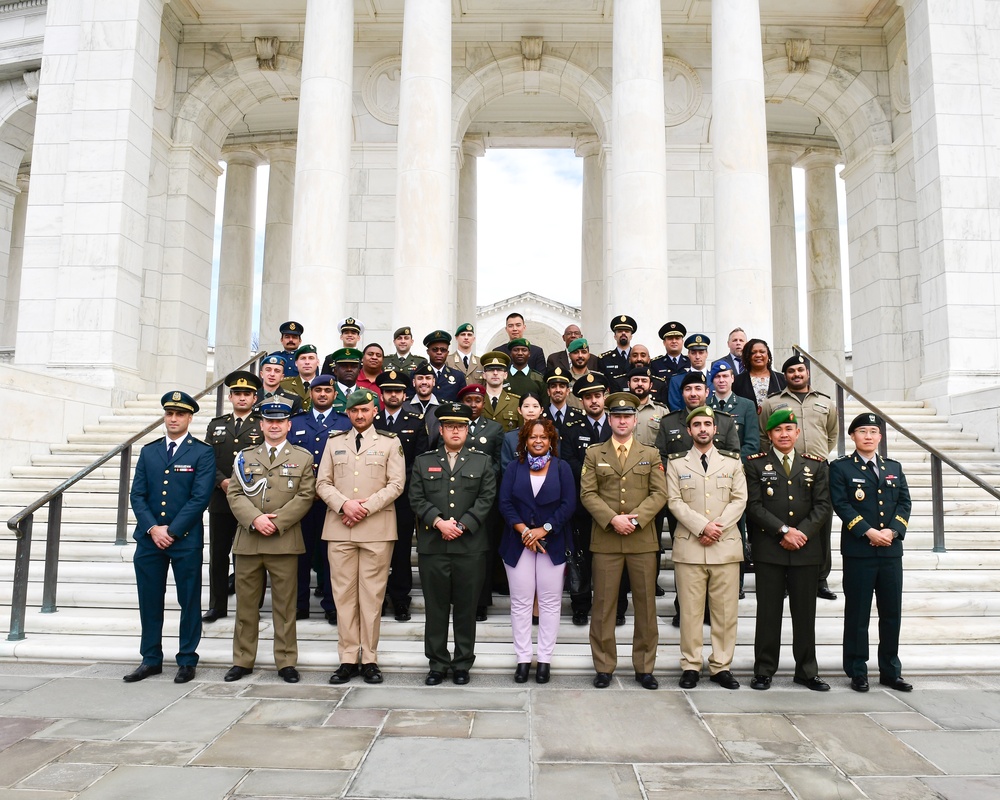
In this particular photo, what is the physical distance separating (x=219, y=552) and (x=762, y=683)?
5160mm

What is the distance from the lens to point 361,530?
21.6 feet

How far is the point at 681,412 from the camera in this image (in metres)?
7.54

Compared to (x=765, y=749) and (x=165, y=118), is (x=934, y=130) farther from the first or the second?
(x=165, y=118)

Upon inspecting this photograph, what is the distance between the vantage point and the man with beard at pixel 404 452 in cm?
743

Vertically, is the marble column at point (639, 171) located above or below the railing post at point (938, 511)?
above

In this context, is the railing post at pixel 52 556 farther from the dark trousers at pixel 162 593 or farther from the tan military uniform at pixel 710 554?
the tan military uniform at pixel 710 554

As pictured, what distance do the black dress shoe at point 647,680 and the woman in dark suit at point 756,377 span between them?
352cm

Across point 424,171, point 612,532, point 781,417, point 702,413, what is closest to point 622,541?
point 612,532

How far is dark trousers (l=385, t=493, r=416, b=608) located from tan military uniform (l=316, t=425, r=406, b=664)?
0.68 meters

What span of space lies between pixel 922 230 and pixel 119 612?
50.3 ft

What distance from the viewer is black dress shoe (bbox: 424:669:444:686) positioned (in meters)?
6.22

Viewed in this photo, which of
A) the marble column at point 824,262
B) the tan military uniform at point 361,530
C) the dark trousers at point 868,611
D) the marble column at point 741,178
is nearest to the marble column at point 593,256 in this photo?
the marble column at point 741,178

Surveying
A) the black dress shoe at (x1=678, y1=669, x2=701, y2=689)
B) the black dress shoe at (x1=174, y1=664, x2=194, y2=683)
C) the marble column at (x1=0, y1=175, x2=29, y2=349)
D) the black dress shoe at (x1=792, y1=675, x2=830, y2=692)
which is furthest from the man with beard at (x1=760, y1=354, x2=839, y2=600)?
the marble column at (x1=0, y1=175, x2=29, y2=349)

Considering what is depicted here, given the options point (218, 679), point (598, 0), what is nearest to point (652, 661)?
point (218, 679)
